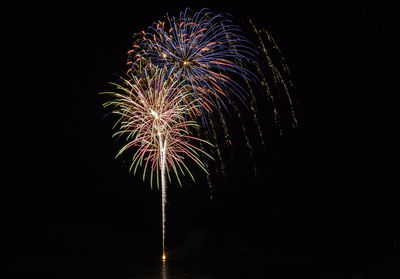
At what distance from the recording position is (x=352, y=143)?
41781 millimetres

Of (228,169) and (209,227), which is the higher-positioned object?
(228,169)

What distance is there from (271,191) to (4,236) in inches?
962

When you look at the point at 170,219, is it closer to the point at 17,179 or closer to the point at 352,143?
the point at 17,179

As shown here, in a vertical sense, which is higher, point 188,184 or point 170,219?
point 188,184

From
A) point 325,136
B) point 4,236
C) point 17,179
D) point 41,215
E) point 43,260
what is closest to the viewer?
point 43,260

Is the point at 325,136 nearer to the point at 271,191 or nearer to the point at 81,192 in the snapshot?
the point at 271,191

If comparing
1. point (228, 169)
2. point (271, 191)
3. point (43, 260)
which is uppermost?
point (228, 169)

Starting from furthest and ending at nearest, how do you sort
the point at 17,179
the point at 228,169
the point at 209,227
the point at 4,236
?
the point at 228,169 → the point at 17,179 → the point at 209,227 → the point at 4,236

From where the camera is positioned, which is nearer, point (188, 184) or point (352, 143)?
point (188, 184)

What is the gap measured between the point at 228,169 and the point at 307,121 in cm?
1149

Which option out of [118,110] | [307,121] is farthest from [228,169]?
[118,110]

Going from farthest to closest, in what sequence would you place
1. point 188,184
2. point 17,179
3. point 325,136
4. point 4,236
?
1. point 325,136
2. point 188,184
3. point 17,179
4. point 4,236

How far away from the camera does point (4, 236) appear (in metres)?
19.1

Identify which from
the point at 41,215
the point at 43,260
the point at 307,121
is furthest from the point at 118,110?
the point at 307,121
